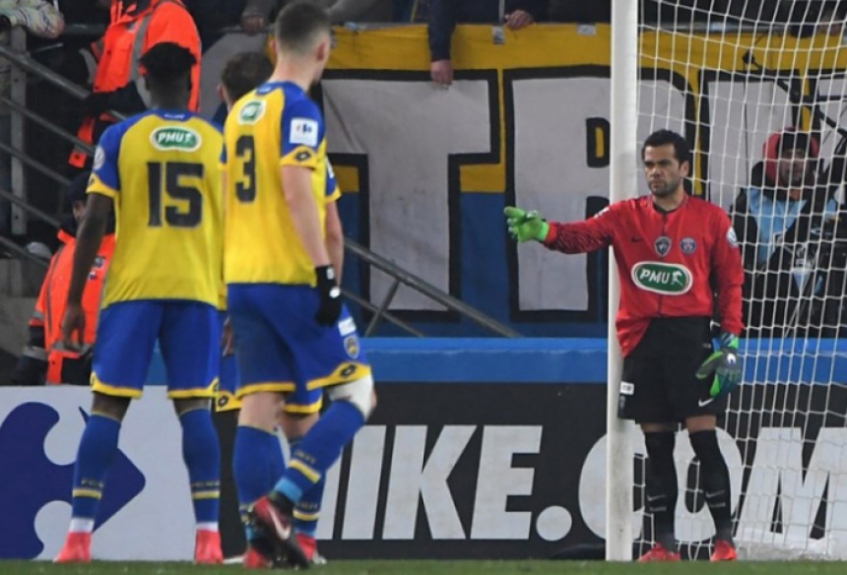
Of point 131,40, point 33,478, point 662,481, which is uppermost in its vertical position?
point 131,40

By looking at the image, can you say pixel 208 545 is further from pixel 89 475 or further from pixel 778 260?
pixel 778 260

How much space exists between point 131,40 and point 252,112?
3.74m

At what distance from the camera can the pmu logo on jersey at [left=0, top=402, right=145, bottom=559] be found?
9500 millimetres

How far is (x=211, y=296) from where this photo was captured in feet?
22.9

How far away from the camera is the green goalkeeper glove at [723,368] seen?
8383 mm

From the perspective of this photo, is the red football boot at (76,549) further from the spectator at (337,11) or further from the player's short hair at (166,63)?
the spectator at (337,11)

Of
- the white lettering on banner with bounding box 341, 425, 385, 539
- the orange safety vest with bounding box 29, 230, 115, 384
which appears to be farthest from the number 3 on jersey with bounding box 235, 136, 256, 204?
the white lettering on banner with bounding box 341, 425, 385, 539

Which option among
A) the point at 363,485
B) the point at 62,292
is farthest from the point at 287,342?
the point at 363,485

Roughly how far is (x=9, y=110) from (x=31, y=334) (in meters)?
1.70

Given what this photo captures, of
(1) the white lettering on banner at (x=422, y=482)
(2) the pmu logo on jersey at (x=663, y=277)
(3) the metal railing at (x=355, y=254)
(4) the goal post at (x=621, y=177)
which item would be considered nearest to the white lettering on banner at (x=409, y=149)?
(3) the metal railing at (x=355, y=254)

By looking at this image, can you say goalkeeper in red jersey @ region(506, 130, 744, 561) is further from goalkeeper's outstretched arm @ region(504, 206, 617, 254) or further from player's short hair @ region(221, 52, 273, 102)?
player's short hair @ region(221, 52, 273, 102)

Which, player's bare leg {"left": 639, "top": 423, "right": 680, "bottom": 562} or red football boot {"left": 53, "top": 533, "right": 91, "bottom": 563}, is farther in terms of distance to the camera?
player's bare leg {"left": 639, "top": 423, "right": 680, "bottom": 562}

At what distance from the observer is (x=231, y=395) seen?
9117mm

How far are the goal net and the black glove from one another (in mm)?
3644
